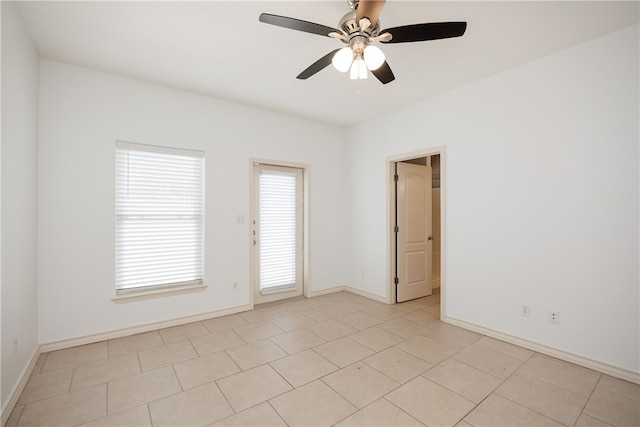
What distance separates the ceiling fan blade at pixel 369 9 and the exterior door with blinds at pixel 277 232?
2.91 m

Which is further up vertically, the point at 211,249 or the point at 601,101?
the point at 601,101

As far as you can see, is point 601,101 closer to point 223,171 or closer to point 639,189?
point 639,189

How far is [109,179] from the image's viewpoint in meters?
3.25

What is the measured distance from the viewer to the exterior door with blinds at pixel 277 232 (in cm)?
445

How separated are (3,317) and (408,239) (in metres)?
4.42

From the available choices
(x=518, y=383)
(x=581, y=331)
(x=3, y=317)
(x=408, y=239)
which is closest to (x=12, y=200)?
(x=3, y=317)

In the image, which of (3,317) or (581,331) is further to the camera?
(581,331)

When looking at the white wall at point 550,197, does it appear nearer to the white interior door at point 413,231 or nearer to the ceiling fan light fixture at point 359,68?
the white interior door at point 413,231

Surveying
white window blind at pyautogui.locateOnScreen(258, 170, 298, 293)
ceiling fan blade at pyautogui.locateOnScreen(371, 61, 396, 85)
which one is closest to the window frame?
white window blind at pyautogui.locateOnScreen(258, 170, 298, 293)

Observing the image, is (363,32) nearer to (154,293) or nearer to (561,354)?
(561,354)

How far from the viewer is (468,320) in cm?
354

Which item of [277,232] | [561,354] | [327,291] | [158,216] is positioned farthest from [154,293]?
[561,354]

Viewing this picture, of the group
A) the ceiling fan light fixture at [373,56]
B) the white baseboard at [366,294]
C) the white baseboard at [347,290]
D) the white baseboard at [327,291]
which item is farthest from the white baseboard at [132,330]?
the ceiling fan light fixture at [373,56]

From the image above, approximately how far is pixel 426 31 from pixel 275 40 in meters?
1.33
